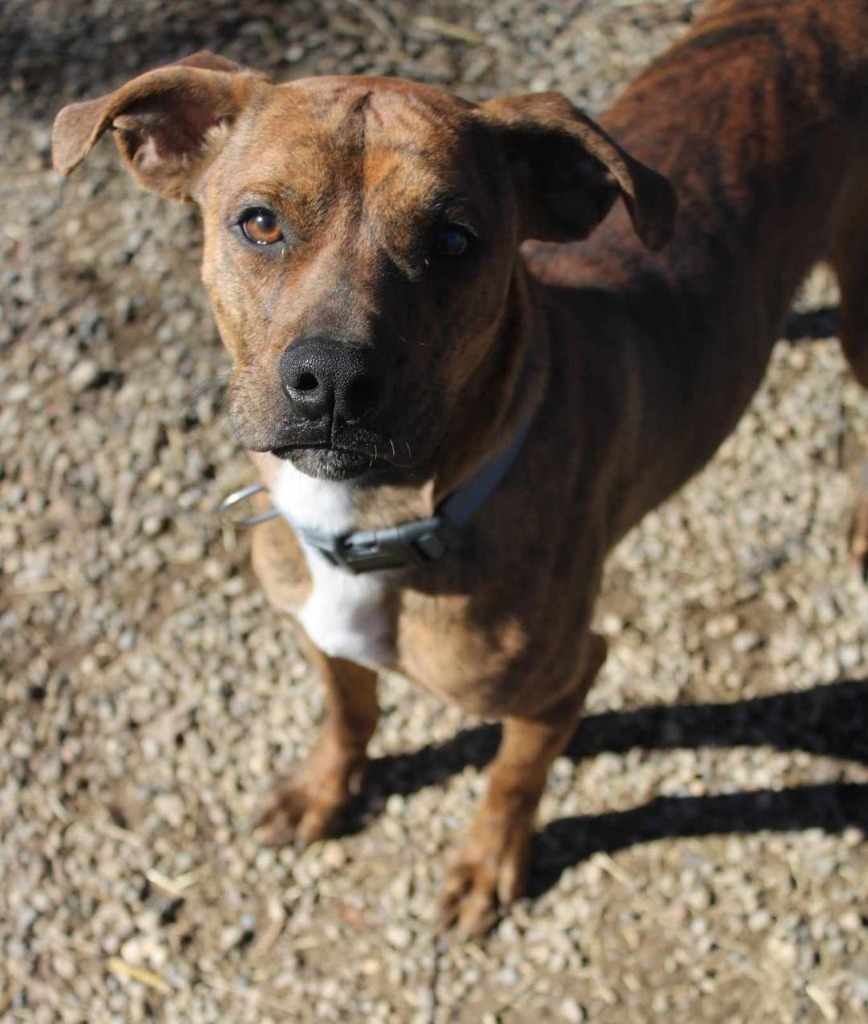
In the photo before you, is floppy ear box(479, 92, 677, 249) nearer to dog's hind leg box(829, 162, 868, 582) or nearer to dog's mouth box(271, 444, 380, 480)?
dog's mouth box(271, 444, 380, 480)

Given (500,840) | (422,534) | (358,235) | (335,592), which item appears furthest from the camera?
(500,840)

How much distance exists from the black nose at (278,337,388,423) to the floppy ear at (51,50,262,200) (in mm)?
757

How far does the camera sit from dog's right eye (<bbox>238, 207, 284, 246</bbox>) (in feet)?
8.68

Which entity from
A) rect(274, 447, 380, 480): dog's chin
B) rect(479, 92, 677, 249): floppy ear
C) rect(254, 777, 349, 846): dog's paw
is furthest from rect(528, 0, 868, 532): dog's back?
rect(254, 777, 349, 846): dog's paw

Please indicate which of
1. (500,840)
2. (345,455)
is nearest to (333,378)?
(345,455)

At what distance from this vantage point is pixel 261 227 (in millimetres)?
2668

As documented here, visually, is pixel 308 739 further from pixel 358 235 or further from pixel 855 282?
pixel 855 282

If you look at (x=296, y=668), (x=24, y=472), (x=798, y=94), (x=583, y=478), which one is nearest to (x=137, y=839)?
(x=296, y=668)

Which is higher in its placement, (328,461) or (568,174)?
(568,174)

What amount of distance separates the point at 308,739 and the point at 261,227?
2221mm

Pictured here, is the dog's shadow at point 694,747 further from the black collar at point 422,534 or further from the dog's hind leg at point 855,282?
the black collar at point 422,534

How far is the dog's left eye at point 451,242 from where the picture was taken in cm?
267

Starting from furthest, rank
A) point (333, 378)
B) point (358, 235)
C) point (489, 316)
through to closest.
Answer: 1. point (489, 316)
2. point (358, 235)
3. point (333, 378)

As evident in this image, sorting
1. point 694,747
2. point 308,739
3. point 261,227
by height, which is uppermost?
point 261,227
